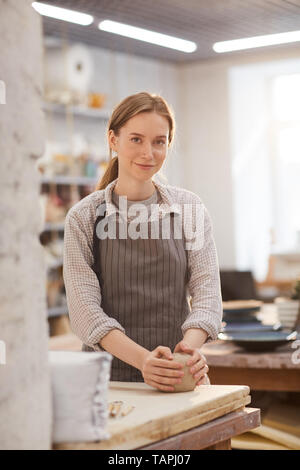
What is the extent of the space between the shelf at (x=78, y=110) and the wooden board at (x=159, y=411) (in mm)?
5574

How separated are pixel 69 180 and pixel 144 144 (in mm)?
5257

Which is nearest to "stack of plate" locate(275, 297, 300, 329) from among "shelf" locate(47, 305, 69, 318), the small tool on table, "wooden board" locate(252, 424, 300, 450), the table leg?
"wooden board" locate(252, 424, 300, 450)

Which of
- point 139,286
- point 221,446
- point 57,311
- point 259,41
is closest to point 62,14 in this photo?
point 259,41

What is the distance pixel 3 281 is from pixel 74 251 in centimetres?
78

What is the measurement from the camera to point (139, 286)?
6.76ft

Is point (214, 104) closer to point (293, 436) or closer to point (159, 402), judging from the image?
point (293, 436)

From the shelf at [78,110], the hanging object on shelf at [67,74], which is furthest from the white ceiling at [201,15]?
the shelf at [78,110]

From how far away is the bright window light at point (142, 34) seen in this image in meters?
4.65

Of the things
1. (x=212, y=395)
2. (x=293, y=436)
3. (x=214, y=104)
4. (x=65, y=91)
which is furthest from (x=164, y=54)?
(x=212, y=395)

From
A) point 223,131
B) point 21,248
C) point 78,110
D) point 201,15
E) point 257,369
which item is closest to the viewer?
point 21,248

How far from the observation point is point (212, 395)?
166cm

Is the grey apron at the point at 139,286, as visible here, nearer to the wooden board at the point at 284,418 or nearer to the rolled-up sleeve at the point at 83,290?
the rolled-up sleeve at the point at 83,290

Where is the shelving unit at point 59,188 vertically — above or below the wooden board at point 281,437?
above

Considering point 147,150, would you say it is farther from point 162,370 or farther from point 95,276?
point 162,370
